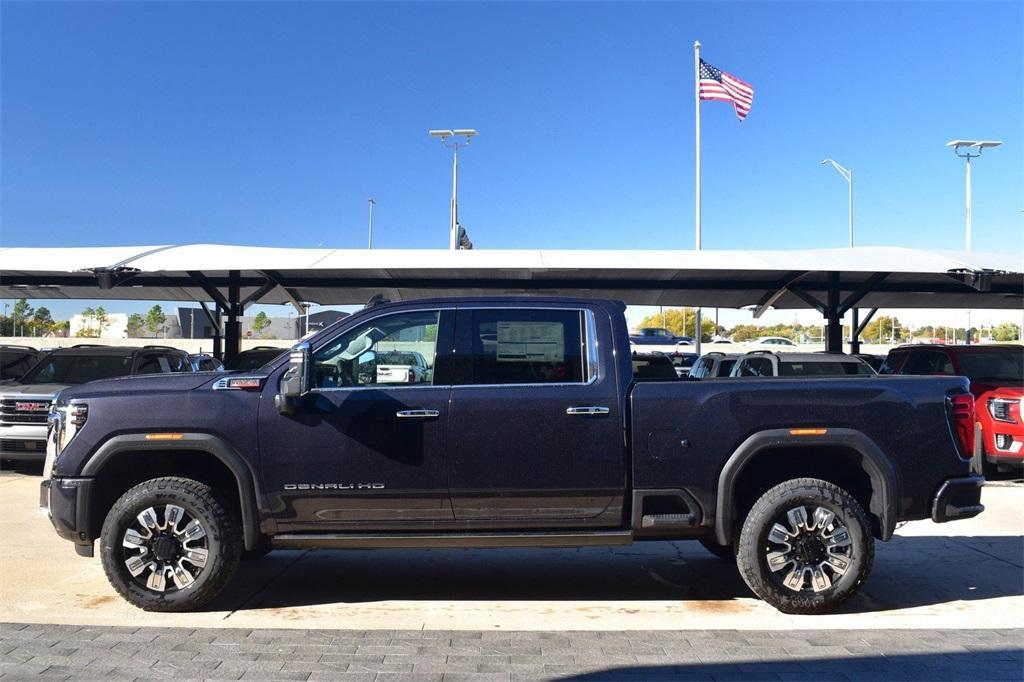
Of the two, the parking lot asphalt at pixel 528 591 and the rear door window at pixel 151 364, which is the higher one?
the rear door window at pixel 151 364

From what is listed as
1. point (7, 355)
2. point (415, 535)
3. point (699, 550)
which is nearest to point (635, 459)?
point (415, 535)

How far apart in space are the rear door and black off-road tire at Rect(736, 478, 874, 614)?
3.11 ft

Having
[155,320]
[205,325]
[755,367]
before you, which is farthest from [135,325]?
[755,367]

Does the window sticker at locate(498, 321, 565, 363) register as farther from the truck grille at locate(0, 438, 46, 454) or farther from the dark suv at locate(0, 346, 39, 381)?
the dark suv at locate(0, 346, 39, 381)

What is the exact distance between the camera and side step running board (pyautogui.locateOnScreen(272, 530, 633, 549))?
213 inches

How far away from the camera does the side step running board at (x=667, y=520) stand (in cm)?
547

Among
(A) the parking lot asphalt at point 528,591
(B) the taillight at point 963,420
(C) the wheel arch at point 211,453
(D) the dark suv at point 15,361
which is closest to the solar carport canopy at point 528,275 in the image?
(D) the dark suv at point 15,361

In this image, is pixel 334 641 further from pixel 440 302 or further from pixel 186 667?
pixel 440 302

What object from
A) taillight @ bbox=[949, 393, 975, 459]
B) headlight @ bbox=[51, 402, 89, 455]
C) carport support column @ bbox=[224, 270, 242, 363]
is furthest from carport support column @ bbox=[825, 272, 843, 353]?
headlight @ bbox=[51, 402, 89, 455]

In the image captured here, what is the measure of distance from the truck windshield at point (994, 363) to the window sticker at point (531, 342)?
886 centimetres

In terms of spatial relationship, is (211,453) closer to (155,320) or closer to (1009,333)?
(155,320)

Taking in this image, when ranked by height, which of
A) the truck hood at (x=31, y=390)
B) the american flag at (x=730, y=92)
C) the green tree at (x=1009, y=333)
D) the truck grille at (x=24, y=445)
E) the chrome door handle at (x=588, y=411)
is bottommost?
the truck grille at (x=24, y=445)

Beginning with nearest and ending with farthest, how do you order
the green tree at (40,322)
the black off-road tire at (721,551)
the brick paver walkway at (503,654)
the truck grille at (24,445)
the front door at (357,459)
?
the brick paver walkway at (503,654), the front door at (357,459), the black off-road tire at (721,551), the truck grille at (24,445), the green tree at (40,322)

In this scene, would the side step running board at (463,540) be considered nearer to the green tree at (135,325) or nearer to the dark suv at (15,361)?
the dark suv at (15,361)
